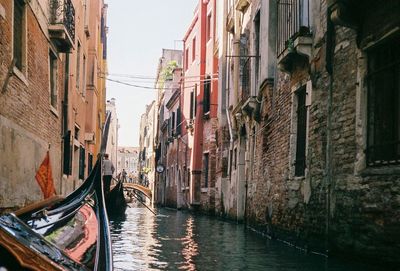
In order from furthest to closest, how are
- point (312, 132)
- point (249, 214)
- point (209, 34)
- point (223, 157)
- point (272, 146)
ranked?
point (209, 34) → point (223, 157) → point (249, 214) → point (272, 146) → point (312, 132)

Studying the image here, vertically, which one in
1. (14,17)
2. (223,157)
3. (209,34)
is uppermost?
(209,34)

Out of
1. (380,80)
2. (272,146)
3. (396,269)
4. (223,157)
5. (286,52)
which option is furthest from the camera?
(223,157)

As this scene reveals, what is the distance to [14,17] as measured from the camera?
27.7 feet

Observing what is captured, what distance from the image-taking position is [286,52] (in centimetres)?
862

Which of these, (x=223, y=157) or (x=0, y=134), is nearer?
(x=0, y=134)

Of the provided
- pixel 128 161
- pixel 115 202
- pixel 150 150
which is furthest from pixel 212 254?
pixel 128 161

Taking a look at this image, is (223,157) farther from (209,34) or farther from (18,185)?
(18,185)

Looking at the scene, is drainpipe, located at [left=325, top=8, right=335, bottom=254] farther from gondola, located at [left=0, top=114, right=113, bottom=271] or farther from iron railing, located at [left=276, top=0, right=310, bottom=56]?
gondola, located at [left=0, top=114, right=113, bottom=271]

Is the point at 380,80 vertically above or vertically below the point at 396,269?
above

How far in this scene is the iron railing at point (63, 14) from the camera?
10969 millimetres

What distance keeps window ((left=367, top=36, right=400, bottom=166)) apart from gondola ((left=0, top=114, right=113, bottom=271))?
2786mm

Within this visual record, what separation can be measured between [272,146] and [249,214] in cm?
226

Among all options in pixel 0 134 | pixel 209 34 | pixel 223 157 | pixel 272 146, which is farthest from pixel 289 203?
pixel 209 34

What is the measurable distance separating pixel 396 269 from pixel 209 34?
54.2 ft
